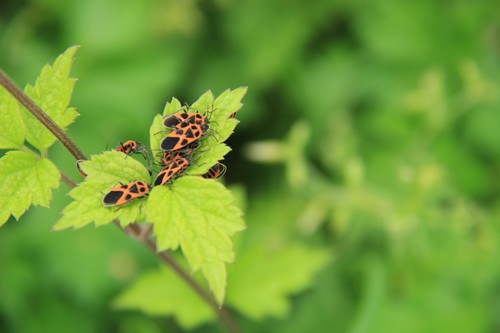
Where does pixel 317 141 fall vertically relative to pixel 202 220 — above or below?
below

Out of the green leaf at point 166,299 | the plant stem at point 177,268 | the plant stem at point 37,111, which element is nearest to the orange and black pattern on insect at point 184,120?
the plant stem at point 37,111

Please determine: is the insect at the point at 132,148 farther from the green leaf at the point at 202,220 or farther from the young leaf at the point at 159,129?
the green leaf at the point at 202,220

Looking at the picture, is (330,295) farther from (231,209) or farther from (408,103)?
(231,209)

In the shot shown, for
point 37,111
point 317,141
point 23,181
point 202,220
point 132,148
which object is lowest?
point 317,141

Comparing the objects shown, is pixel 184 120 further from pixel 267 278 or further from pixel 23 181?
pixel 267 278

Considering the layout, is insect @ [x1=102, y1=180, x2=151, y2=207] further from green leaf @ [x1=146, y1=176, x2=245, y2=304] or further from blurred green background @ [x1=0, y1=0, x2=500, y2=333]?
blurred green background @ [x1=0, y1=0, x2=500, y2=333]

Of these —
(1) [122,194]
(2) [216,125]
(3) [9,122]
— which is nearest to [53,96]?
(3) [9,122]

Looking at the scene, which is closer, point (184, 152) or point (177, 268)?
point (184, 152)

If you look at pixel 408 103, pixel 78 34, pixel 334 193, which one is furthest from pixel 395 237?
pixel 78 34
